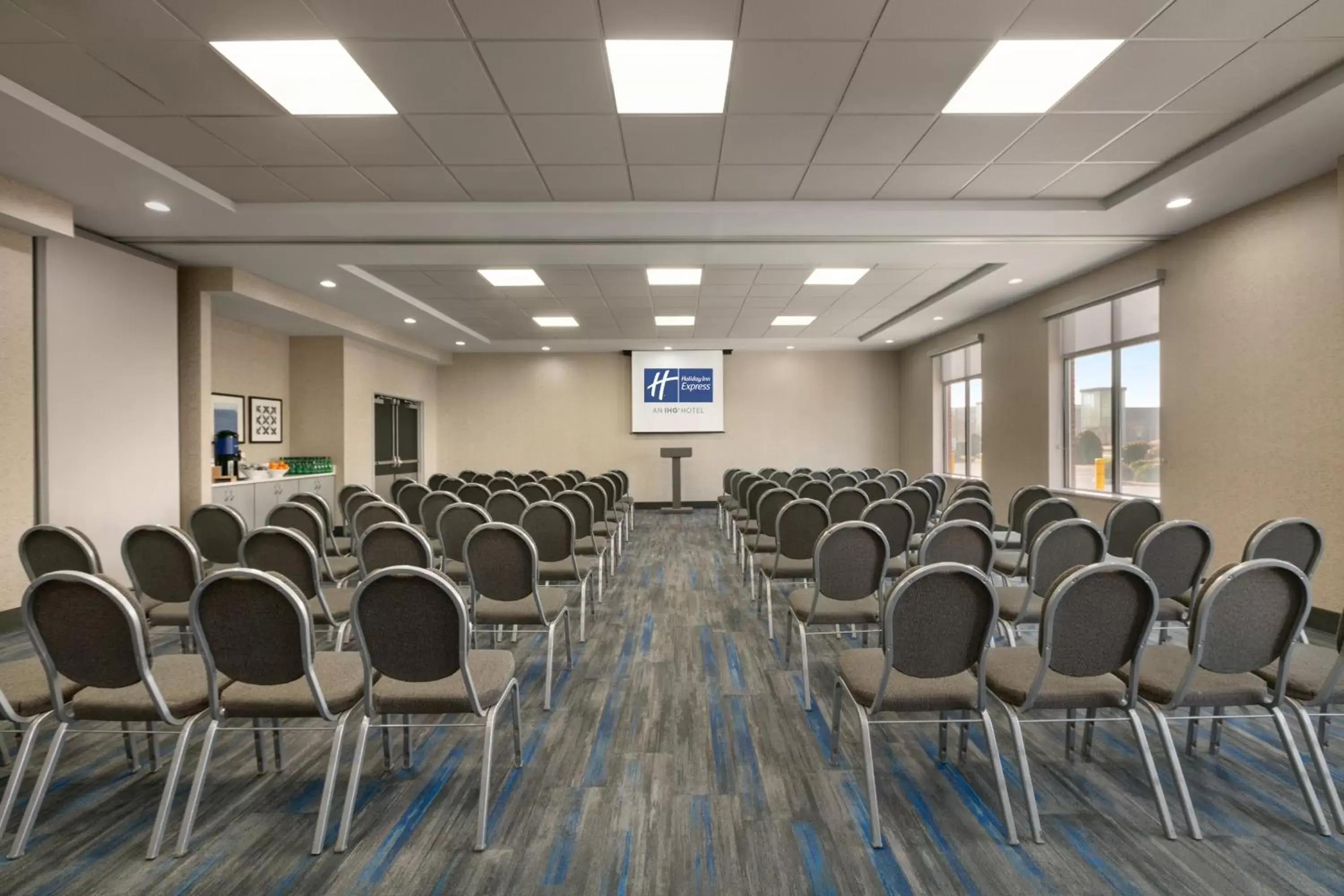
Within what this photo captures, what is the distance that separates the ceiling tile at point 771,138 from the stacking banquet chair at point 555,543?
2811mm

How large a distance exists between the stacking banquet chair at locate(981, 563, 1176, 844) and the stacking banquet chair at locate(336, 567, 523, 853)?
1870 mm

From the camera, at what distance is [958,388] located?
1220 cm

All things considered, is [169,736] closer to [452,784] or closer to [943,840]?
[452,784]

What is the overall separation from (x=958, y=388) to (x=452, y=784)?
38.0 feet

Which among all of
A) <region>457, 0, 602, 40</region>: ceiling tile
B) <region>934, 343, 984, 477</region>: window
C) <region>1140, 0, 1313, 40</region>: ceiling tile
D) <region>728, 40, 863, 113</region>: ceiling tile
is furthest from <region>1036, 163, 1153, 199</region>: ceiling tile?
<region>934, 343, 984, 477</region>: window

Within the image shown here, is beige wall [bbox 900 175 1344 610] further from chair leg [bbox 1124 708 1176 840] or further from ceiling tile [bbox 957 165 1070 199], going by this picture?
chair leg [bbox 1124 708 1176 840]

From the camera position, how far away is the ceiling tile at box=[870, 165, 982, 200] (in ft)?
16.6

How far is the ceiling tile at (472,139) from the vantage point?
4207mm

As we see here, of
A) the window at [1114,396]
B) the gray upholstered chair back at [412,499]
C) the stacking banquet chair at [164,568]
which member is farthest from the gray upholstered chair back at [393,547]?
the window at [1114,396]

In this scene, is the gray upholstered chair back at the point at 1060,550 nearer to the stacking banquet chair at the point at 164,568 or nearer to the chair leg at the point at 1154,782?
the chair leg at the point at 1154,782

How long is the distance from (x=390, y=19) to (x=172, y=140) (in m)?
2.32

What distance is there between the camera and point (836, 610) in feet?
12.1

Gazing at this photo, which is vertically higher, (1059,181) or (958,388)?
(1059,181)

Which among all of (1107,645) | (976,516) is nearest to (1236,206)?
(976,516)
